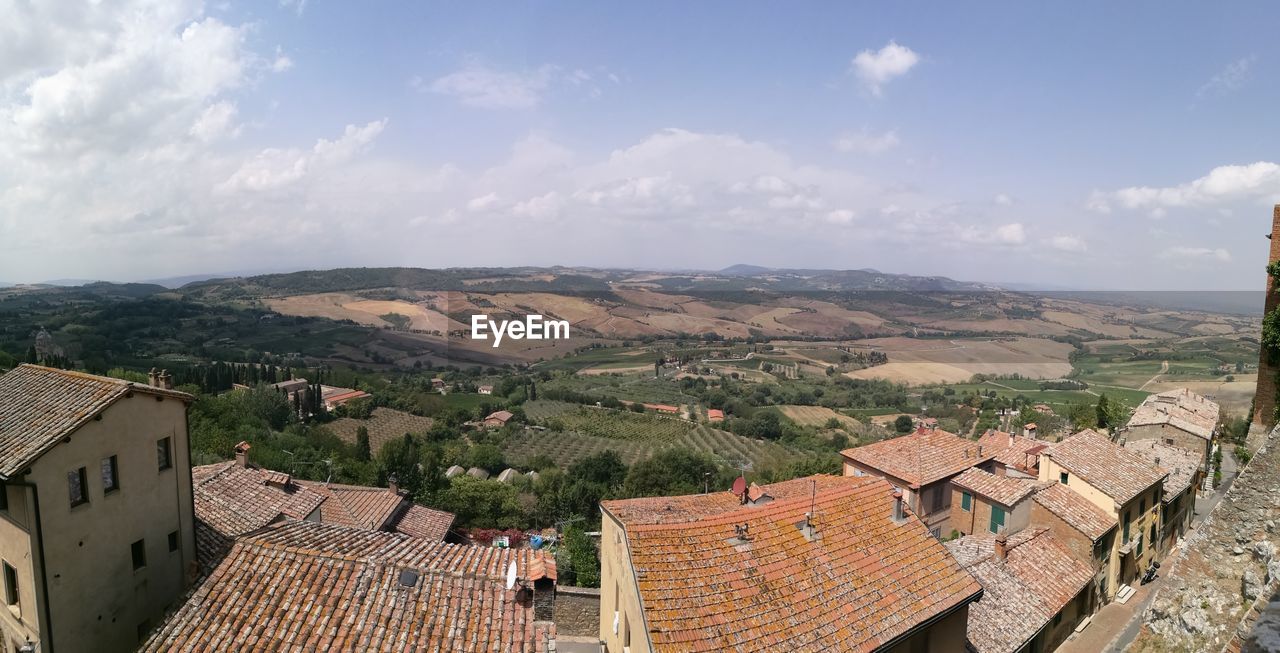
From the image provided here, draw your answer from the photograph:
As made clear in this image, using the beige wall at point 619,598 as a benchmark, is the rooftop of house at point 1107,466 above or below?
below

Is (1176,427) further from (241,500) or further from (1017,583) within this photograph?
(241,500)

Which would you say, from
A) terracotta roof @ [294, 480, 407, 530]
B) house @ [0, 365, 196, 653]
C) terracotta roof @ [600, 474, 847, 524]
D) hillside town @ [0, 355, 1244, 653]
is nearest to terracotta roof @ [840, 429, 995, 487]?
terracotta roof @ [600, 474, 847, 524]

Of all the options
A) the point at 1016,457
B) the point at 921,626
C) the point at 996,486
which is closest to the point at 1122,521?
the point at 996,486

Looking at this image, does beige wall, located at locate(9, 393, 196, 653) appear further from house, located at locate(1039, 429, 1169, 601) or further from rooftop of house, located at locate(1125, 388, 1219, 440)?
rooftop of house, located at locate(1125, 388, 1219, 440)

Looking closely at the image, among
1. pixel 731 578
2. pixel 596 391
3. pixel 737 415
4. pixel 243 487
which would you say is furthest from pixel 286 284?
pixel 731 578

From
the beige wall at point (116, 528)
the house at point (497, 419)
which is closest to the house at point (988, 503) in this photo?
the beige wall at point (116, 528)

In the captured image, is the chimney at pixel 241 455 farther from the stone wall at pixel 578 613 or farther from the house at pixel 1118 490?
the house at pixel 1118 490
